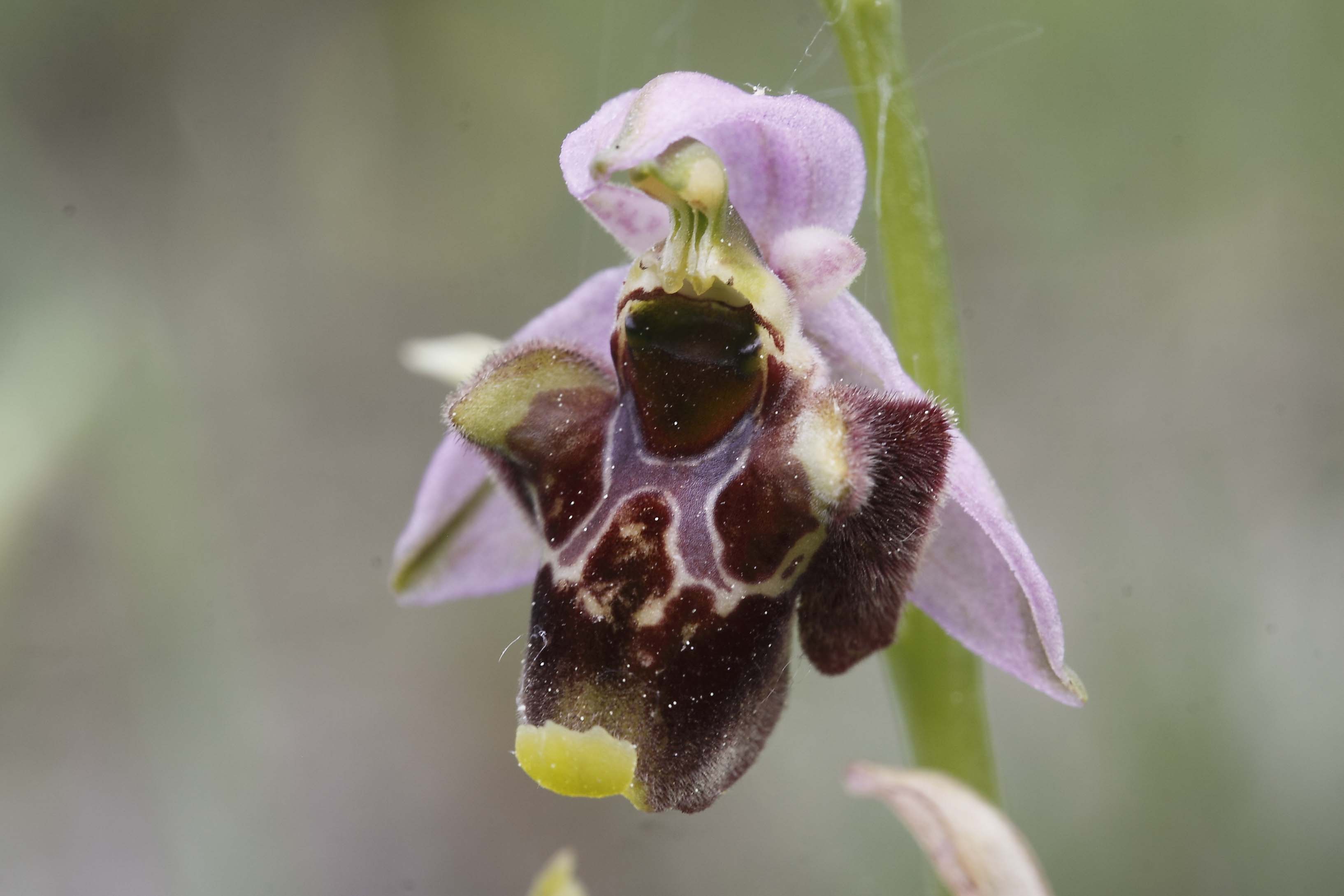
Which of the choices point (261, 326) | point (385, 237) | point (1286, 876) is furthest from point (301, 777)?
point (1286, 876)

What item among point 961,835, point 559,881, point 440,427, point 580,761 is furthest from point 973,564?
point 440,427

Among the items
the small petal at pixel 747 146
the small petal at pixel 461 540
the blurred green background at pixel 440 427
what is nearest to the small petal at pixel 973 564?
the small petal at pixel 747 146

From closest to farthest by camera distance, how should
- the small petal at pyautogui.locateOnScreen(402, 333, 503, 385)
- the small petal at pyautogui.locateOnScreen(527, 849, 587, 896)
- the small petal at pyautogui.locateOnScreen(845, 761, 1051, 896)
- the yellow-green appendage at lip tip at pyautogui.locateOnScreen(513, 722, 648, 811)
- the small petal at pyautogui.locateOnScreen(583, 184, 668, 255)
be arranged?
1. the yellow-green appendage at lip tip at pyautogui.locateOnScreen(513, 722, 648, 811)
2. the small petal at pyautogui.locateOnScreen(845, 761, 1051, 896)
3. the small petal at pyautogui.locateOnScreen(583, 184, 668, 255)
4. the small petal at pyautogui.locateOnScreen(527, 849, 587, 896)
5. the small petal at pyautogui.locateOnScreen(402, 333, 503, 385)

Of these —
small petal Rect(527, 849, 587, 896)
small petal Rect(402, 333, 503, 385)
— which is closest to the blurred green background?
small petal Rect(402, 333, 503, 385)

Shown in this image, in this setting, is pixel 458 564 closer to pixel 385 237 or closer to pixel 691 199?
pixel 691 199

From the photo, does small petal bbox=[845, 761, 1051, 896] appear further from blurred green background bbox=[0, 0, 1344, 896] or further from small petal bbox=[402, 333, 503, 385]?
blurred green background bbox=[0, 0, 1344, 896]

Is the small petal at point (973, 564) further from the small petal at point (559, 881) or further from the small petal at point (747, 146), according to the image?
the small petal at point (559, 881)
